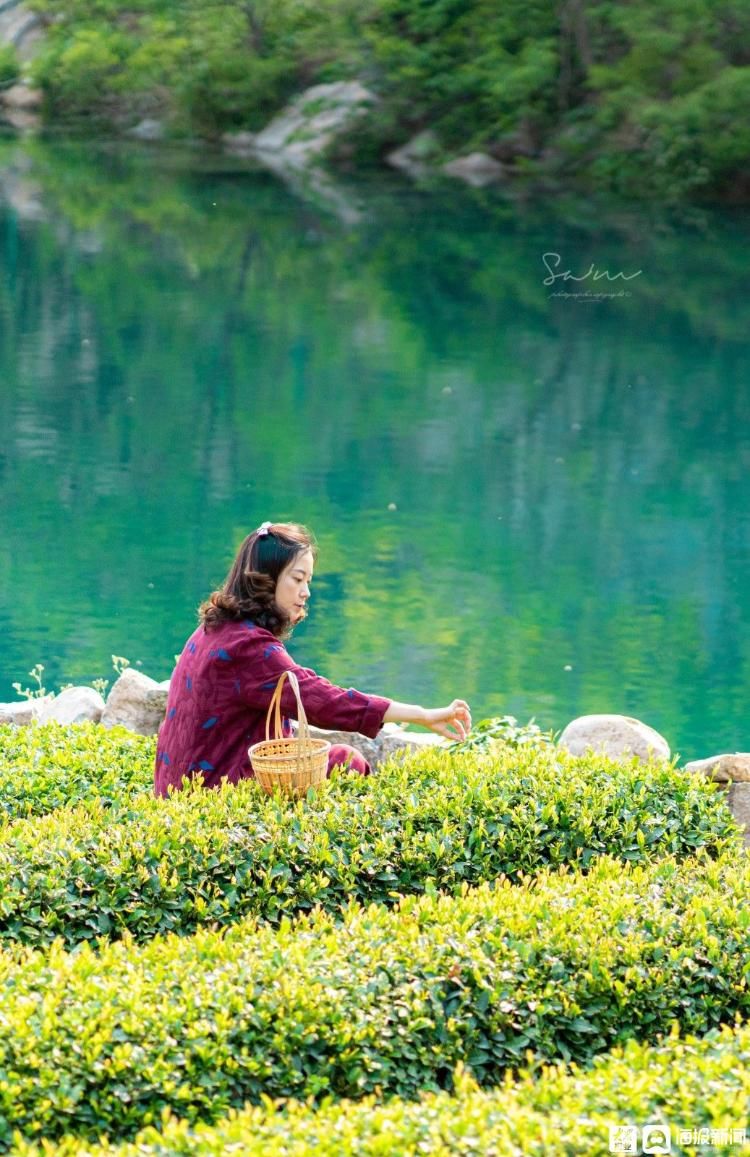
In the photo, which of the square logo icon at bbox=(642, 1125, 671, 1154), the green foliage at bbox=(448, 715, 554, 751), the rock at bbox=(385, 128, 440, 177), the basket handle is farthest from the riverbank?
the square logo icon at bbox=(642, 1125, 671, 1154)

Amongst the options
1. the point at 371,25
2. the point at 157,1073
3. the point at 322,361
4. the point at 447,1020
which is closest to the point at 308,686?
the point at 447,1020

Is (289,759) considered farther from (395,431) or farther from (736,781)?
(395,431)

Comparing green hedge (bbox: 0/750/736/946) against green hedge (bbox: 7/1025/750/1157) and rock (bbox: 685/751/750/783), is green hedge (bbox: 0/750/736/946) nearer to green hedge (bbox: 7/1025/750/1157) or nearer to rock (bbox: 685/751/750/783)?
rock (bbox: 685/751/750/783)

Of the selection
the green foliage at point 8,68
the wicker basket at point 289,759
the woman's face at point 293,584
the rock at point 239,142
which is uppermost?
the green foliage at point 8,68

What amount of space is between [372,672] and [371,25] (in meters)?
35.7

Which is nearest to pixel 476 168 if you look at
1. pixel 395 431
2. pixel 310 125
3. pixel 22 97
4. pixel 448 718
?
pixel 310 125

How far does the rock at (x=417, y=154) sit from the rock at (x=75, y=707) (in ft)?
118

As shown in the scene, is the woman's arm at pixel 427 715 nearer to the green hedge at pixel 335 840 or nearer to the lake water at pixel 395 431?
the green hedge at pixel 335 840

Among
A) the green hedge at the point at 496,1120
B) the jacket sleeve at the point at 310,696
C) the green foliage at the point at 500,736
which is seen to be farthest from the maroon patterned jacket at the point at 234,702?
the green hedge at the point at 496,1120

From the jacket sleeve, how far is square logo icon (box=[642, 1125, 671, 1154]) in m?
1.97

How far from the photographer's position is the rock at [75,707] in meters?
7.27

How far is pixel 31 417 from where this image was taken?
21.4m

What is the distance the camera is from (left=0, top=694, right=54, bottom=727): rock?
7.56m

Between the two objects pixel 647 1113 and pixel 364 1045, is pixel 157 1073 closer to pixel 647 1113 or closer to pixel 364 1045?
pixel 364 1045
